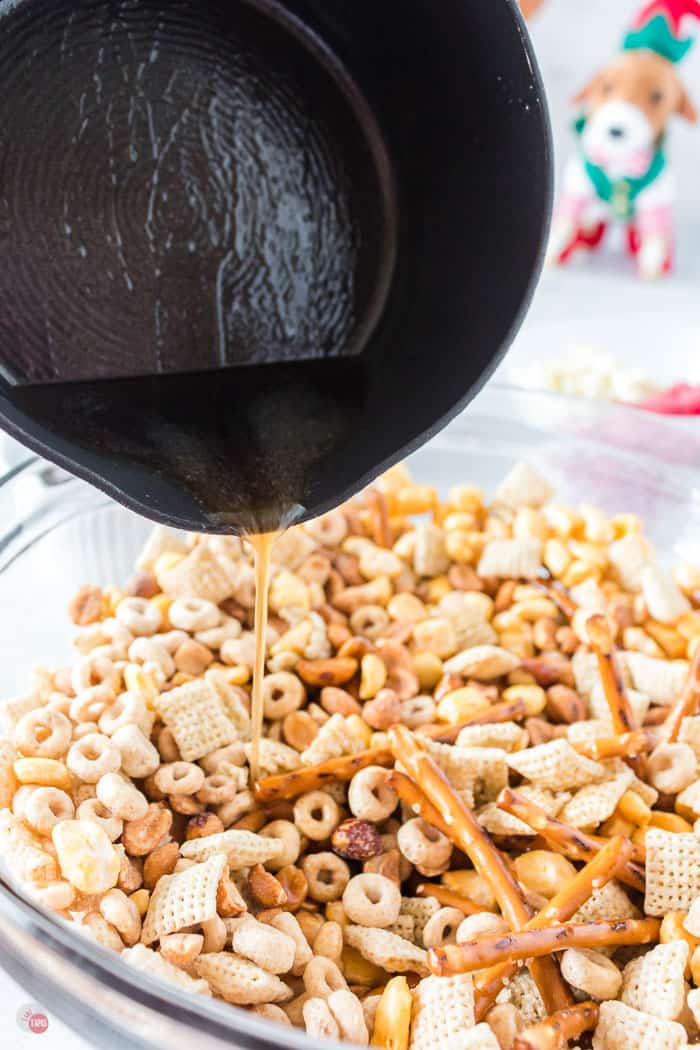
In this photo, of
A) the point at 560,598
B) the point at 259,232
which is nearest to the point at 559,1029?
the point at 560,598

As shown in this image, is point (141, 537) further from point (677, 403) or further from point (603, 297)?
point (603, 297)

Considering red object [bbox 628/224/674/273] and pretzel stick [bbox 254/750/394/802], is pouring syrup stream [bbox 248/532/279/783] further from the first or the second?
red object [bbox 628/224/674/273]

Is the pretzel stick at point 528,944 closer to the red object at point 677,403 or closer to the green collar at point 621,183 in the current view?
the red object at point 677,403

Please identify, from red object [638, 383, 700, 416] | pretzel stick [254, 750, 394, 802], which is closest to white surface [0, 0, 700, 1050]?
red object [638, 383, 700, 416]

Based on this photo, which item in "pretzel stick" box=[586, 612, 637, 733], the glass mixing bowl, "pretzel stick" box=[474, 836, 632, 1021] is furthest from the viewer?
"pretzel stick" box=[586, 612, 637, 733]

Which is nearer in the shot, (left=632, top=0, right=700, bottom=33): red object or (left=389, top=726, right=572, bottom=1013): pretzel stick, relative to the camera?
(left=389, top=726, right=572, bottom=1013): pretzel stick

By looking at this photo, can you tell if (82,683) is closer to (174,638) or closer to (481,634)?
(174,638)

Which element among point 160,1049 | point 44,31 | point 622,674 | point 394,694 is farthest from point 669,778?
point 44,31

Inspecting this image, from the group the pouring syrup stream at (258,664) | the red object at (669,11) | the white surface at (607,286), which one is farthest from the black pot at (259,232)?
the red object at (669,11)
